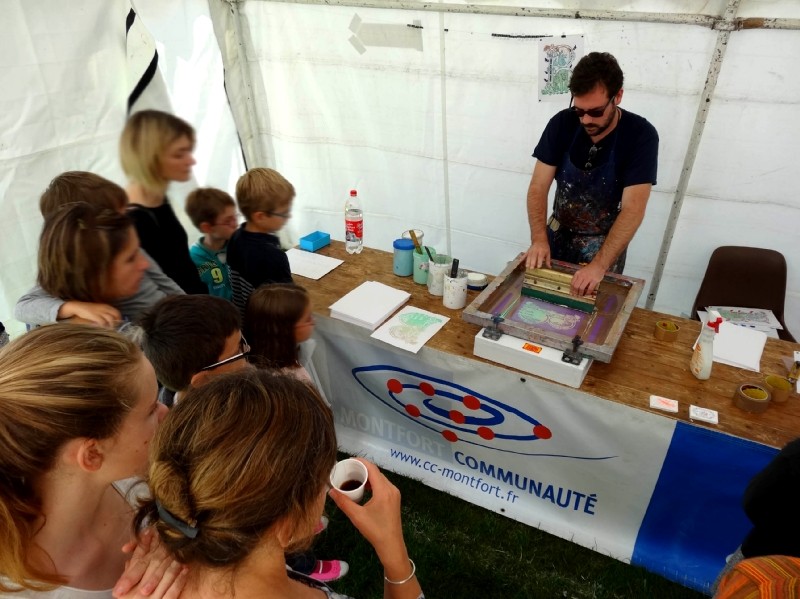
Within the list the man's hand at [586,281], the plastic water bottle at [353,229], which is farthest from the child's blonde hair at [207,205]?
the man's hand at [586,281]

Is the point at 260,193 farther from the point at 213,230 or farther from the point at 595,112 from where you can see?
the point at 595,112

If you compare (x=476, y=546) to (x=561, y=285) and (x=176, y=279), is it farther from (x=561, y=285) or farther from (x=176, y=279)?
(x=176, y=279)

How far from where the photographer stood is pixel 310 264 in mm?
2918

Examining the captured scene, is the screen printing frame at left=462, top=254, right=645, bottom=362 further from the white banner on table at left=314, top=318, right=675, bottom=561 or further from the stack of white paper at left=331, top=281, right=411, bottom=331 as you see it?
the stack of white paper at left=331, top=281, right=411, bottom=331

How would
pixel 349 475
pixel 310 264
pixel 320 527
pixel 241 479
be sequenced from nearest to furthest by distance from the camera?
pixel 241 479
pixel 349 475
pixel 320 527
pixel 310 264

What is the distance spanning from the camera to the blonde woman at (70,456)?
920mm

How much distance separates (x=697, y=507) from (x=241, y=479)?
1.92 meters

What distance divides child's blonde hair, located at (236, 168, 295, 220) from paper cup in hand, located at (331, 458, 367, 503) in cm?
147

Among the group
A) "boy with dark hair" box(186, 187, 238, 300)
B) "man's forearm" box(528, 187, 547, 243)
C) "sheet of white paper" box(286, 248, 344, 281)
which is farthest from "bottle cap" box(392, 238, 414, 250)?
"boy with dark hair" box(186, 187, 238, 300)

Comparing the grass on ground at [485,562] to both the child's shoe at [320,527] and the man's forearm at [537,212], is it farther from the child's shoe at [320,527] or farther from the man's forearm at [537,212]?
the man's forearm at [537,212]

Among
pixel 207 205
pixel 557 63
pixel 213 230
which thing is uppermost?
pixel 557 63

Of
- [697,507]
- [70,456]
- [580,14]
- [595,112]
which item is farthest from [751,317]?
[70,456]

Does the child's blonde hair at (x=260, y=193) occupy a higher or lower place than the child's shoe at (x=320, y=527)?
higher

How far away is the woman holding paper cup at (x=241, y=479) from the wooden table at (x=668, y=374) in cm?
131
